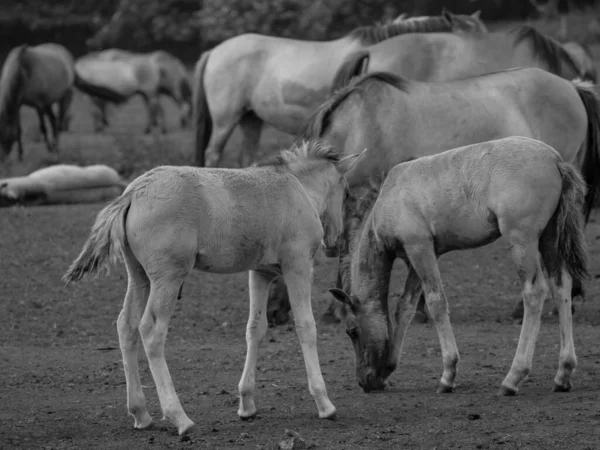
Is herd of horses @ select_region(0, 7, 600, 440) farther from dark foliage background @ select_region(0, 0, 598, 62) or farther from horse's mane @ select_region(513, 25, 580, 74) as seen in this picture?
dark foliage background @ select_region(0, 0, 598, 62)

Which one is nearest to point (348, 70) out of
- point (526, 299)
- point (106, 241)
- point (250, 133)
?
point (250, 133)

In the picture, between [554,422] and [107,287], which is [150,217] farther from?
[107,287]

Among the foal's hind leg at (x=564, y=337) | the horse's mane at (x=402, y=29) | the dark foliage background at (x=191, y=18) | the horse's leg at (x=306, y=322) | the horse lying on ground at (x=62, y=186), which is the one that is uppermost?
the horse's leg at (x=306, y=322)

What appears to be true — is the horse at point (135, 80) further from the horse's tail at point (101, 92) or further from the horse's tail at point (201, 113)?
the horse's tail at point (201, 113)

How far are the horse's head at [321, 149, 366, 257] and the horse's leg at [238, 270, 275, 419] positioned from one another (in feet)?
1.53

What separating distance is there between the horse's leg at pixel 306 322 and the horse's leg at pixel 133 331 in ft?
2.48

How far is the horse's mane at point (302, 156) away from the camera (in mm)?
6266

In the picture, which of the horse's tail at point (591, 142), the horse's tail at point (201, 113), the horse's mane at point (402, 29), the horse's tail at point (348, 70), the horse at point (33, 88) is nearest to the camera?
the horse's tail at point (591, 142)

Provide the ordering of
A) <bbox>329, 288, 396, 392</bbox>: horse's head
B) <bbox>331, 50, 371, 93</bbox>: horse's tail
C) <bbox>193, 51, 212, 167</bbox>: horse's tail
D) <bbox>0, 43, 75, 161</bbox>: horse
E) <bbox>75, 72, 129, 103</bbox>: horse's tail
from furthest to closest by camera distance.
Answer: <bbox>75, 72, 129, 103</bbox>: horse's tail, <bbox>0, 43, 75, 161</bbox>: horse, <bbox>193, 51, 212, 167</bbox>: horse's tail, <bbox>331, 50, 371, 93</bbox>: horse's tail, <bbox>329, 288, 396, 392</bbox>: horse's head

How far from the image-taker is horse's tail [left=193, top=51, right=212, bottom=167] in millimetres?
12820

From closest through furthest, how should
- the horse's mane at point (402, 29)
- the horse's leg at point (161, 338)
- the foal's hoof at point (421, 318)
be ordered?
the horse's leg at point (161, 338) → the foal's hoof at point (421, 318) → the horse's mane at point (402, 29)

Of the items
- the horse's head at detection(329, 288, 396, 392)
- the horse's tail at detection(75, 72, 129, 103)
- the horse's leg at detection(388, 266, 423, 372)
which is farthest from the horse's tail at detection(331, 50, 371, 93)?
the horse's tail at detection(75, 72, 129, 103)

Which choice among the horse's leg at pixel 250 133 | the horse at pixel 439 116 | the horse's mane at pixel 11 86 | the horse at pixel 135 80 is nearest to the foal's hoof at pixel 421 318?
the horse at pixel 439 116

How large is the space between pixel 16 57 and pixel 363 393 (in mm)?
13900
